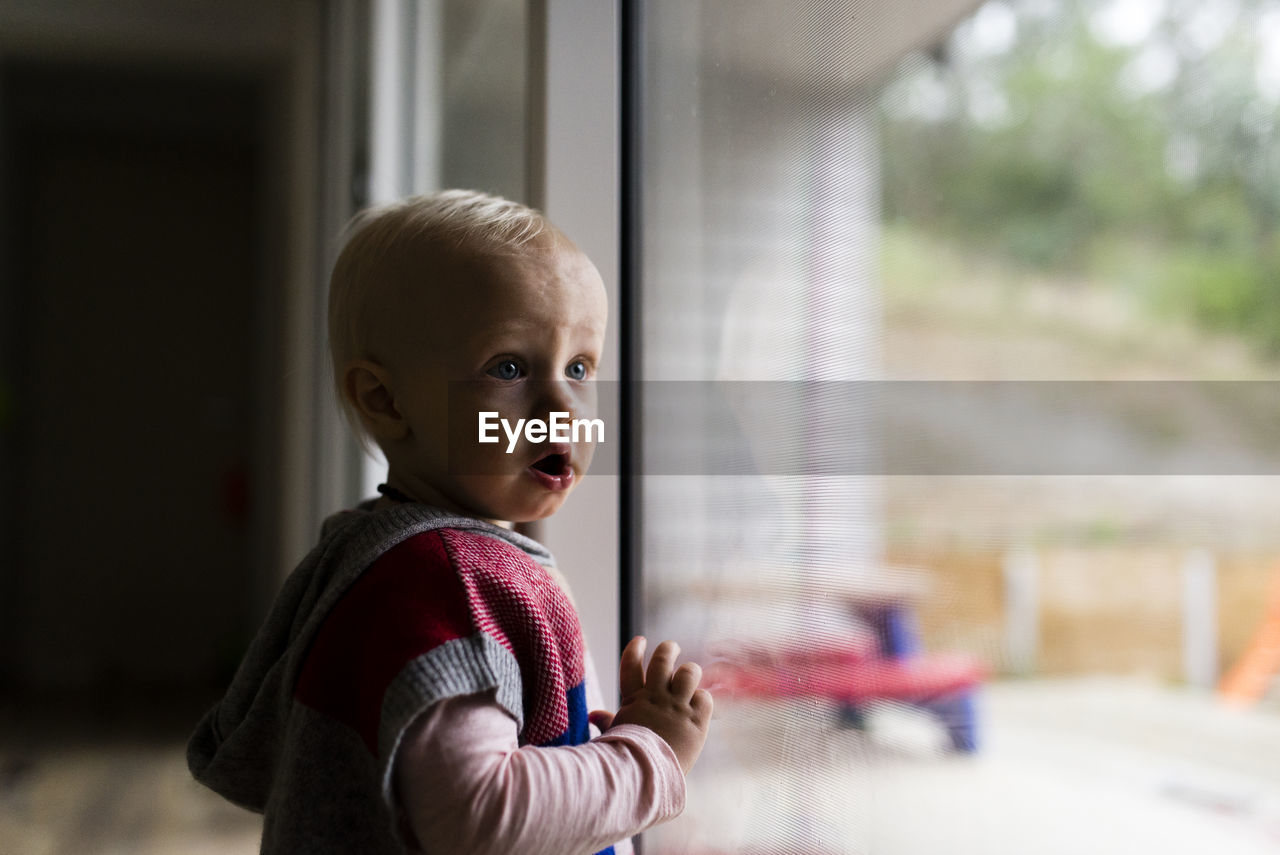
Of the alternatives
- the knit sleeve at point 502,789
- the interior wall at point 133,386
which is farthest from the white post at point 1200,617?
the interior wall at point 133,386

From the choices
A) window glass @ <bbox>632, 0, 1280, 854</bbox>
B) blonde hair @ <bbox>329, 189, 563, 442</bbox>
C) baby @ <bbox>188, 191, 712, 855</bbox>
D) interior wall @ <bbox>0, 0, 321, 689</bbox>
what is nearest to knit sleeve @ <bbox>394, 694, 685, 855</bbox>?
baby @ <bbox>188, 191, 712, 855</bbox>

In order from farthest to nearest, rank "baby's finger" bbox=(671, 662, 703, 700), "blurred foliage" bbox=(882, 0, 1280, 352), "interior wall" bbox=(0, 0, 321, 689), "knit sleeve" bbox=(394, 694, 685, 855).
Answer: "interior wall" bbox=(0, 0, 321, 689)
"baby's finger" bbox=(671, 662, 703, 700)
"knit sleeve" bbox=(394, 694, 685, 855)
"blurred foliage" bbox=(882, 0, 1280, 352)

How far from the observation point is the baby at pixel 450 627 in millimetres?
521

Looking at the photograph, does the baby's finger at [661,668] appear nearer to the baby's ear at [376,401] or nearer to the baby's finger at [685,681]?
the baby's finger at [685,681]

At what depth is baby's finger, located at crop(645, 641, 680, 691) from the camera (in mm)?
614

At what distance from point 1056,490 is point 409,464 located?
1.38 ft

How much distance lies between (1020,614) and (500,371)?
1.09 feet

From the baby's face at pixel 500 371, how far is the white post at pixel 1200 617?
39 cm

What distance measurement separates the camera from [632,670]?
633 millimetres

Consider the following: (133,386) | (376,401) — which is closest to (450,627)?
(376,401)

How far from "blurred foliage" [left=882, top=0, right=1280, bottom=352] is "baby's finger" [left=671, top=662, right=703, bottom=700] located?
29 cm

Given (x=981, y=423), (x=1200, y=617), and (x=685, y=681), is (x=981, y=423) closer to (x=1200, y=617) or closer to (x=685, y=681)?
(x=1200, y=617)

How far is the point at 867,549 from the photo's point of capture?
0.55 meters

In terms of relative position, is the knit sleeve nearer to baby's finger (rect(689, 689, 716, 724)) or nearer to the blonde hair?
baby's finger (rect(689, 689, 716, 724))
